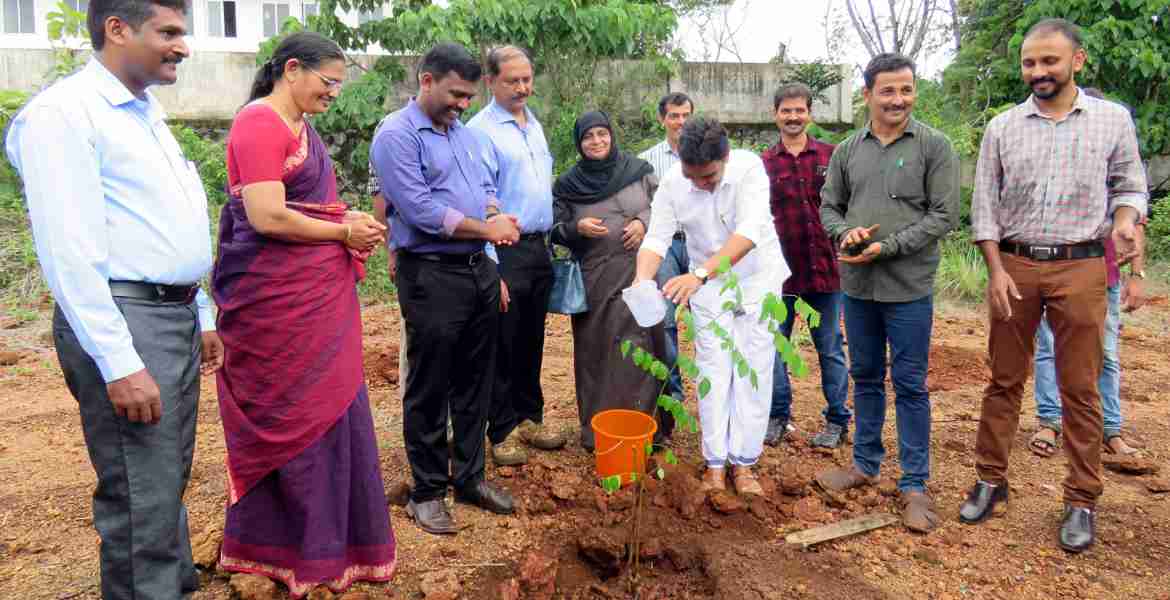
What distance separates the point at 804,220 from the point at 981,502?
5.09ft

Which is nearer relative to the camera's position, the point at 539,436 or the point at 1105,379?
the point at 1105,379

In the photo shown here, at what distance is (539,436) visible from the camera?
13.6 feet

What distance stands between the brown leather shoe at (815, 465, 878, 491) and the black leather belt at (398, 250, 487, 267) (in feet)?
6.09

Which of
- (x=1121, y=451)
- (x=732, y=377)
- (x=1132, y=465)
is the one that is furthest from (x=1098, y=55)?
(x=732, y=377)

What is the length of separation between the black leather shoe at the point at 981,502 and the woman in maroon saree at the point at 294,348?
92.8 inches

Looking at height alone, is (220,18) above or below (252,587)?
above

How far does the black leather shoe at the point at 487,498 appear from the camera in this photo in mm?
3389

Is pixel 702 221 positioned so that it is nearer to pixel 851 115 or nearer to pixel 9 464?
pixel 9 464

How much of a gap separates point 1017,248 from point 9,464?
4748 millimetres

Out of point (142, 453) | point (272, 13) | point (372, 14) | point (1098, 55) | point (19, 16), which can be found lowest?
point (142, 453)

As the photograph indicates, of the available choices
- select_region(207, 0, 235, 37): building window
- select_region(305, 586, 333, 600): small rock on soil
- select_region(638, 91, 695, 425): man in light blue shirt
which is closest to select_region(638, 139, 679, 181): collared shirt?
select_region(638, 91, 695, 425): man in light blue shirt

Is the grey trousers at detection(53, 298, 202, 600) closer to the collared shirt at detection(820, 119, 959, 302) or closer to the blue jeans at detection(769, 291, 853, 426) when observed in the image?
the collared shirt at detection(820, 119, 959, 302)

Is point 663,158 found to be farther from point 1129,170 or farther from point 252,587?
point 252,587

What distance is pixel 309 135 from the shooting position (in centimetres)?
262
